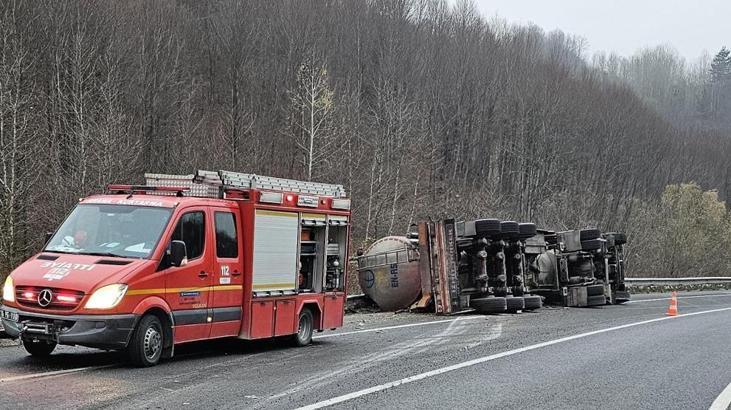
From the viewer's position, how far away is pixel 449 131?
65.8 meters

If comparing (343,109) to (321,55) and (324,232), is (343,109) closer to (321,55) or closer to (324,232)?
→ (321,55)

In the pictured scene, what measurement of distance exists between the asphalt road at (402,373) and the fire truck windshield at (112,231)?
4.47 feet

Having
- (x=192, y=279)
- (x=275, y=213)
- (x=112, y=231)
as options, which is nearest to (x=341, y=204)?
(x=275, y=213)

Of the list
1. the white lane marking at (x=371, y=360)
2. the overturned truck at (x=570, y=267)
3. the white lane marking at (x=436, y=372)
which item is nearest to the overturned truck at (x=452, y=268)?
the overturned truck at (x=570, y=267)

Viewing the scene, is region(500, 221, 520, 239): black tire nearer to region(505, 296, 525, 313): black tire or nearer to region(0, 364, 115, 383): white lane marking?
region(505, 296, 525, 313): black tire

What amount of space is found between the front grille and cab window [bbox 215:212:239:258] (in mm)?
2192

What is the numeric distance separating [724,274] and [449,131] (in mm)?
24148

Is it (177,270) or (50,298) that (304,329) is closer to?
(177,270)

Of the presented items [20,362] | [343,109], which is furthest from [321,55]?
[20,362]

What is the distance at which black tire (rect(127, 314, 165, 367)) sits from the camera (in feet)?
29.7

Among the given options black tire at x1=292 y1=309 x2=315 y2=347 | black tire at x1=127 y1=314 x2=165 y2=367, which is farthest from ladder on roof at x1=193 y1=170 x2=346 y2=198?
black tire at x1=127 y1=314 x2=165 y2=367

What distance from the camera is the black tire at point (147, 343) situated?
9.04 meters

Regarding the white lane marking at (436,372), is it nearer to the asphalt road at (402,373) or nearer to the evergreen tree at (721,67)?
the asphalt road at (402,373)

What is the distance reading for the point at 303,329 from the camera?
1257 centimetres
